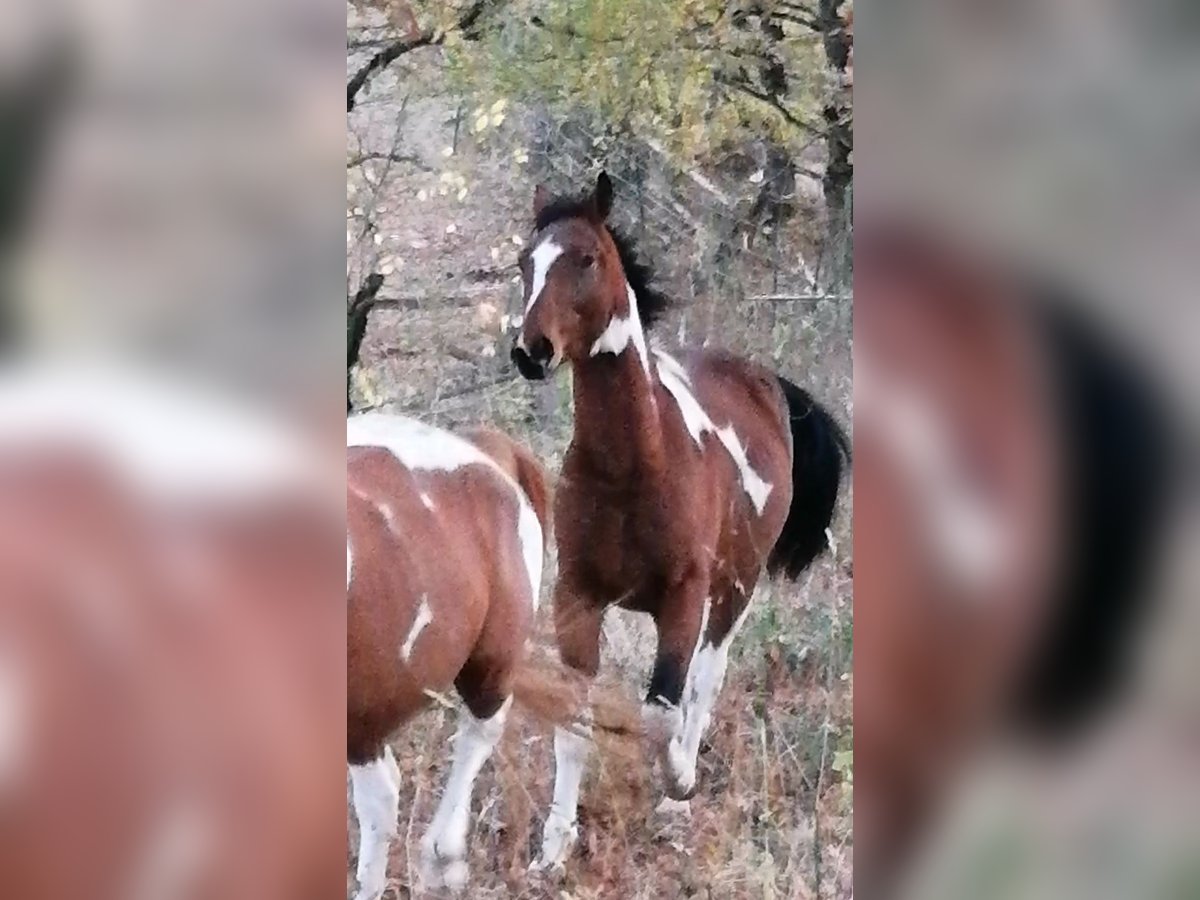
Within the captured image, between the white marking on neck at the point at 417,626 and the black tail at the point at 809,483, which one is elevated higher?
the black tail at the point at 809,483

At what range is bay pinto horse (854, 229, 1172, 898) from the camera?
141cm

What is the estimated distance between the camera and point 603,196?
1471 mm

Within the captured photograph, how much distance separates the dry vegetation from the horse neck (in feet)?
0.28

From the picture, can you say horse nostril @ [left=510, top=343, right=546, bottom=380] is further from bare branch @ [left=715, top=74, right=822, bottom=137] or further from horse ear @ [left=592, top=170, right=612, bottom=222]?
bare branch @ [left=715, top=74, right=822, bottom=137]

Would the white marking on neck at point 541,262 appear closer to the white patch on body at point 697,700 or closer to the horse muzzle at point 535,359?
the horse muzzle at point 535,359

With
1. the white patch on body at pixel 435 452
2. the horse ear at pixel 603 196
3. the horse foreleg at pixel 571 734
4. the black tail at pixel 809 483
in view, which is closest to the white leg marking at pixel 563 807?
the horse foreleg at pixel 571 734

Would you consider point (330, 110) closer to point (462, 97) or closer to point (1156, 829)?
point (462, 97)

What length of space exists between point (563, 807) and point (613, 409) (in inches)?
23.9

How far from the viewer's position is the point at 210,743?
1436 mm

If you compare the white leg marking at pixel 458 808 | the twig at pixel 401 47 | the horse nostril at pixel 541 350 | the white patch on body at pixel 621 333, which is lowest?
the white leg marking at pixel 458 808

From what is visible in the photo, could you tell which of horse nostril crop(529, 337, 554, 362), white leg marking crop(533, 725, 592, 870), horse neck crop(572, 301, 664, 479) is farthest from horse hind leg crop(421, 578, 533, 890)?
horse nostril crop(529, 337, 554, 362)

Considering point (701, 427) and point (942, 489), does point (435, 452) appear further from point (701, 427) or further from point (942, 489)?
point (942, 489)

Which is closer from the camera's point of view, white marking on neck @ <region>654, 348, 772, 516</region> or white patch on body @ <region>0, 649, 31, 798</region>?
white patch on body @ <region>0, 649, 31, 798</region>

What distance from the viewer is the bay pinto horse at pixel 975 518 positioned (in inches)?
55.6
